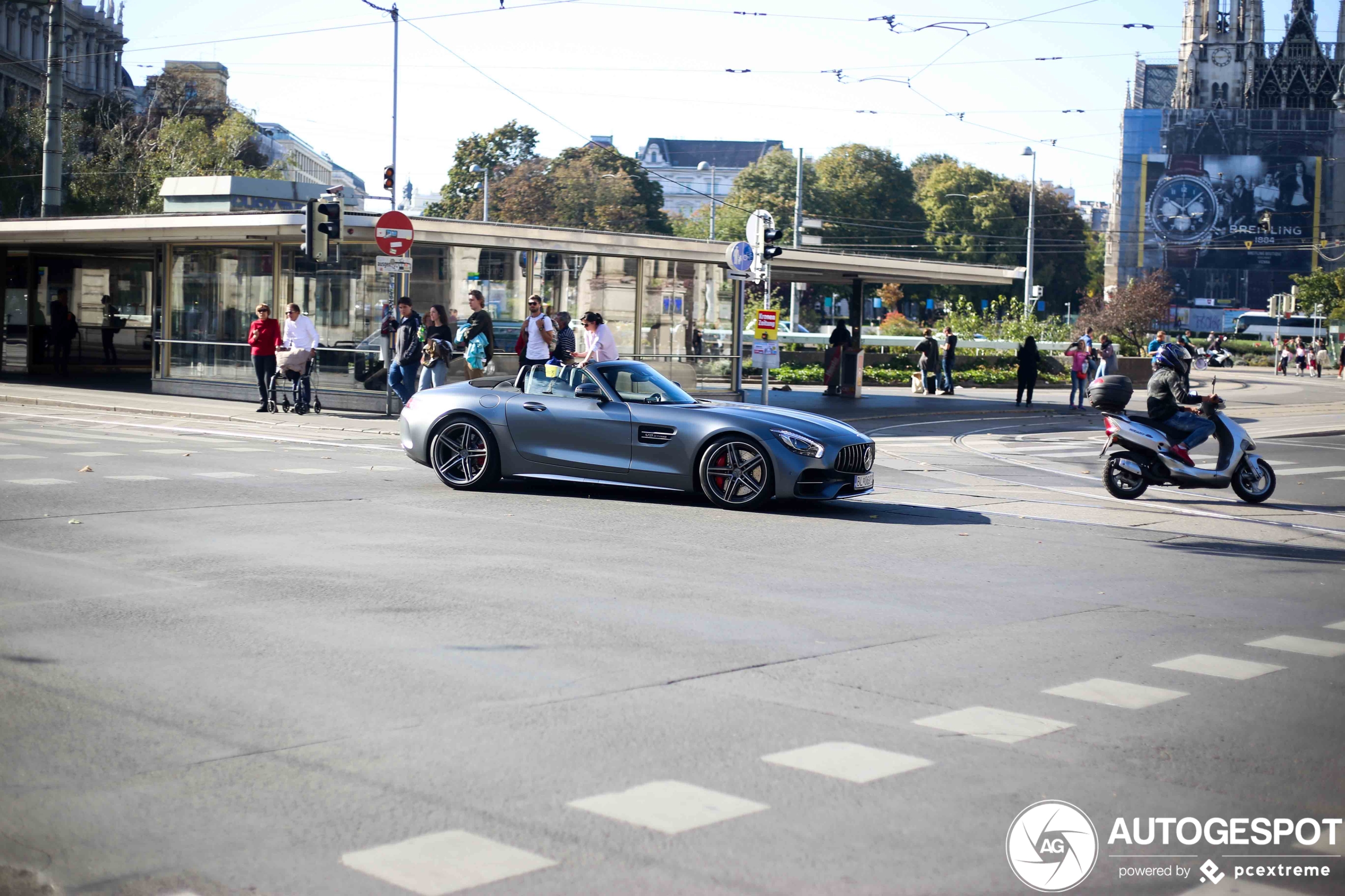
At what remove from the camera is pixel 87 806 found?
4.26m

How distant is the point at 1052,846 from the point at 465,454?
965cm

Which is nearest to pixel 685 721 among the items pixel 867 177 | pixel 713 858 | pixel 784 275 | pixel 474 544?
pixel 713 858

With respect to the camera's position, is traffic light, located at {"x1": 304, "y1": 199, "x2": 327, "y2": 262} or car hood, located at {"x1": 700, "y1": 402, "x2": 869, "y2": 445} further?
traffic light, located at {"x1": 304, "y1": 199, "x2": 327, "y2": 262}

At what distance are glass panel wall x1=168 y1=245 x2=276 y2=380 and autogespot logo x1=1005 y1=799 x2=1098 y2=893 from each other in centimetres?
2371

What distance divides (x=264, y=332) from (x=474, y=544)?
48.5ft

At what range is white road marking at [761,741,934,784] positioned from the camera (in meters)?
4.71

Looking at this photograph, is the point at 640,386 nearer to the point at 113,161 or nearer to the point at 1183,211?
the point at 113,161

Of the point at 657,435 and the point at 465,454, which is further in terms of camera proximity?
the point at 465,454

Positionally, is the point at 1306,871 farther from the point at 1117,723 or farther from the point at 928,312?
the point at 928,312

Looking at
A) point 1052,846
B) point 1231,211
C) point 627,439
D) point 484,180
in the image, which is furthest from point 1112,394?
point 1231,211

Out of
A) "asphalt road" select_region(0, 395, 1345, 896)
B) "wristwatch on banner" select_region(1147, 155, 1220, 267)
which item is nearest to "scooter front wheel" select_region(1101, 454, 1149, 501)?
"asphalt road" select_region(0, 395, 1345, 896)

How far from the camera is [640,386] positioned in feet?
42.1

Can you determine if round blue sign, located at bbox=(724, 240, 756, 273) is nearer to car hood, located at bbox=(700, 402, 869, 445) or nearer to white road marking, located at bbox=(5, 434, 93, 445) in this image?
white road marking, located at bbox=(5, 434, 93, 445)

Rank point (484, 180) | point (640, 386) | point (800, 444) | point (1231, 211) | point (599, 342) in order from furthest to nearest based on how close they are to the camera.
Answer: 1. point (1231, 211)
2. point (484, 180)
3. point (599, 342)
4. point (640, 386)
5. point (800, 444)
